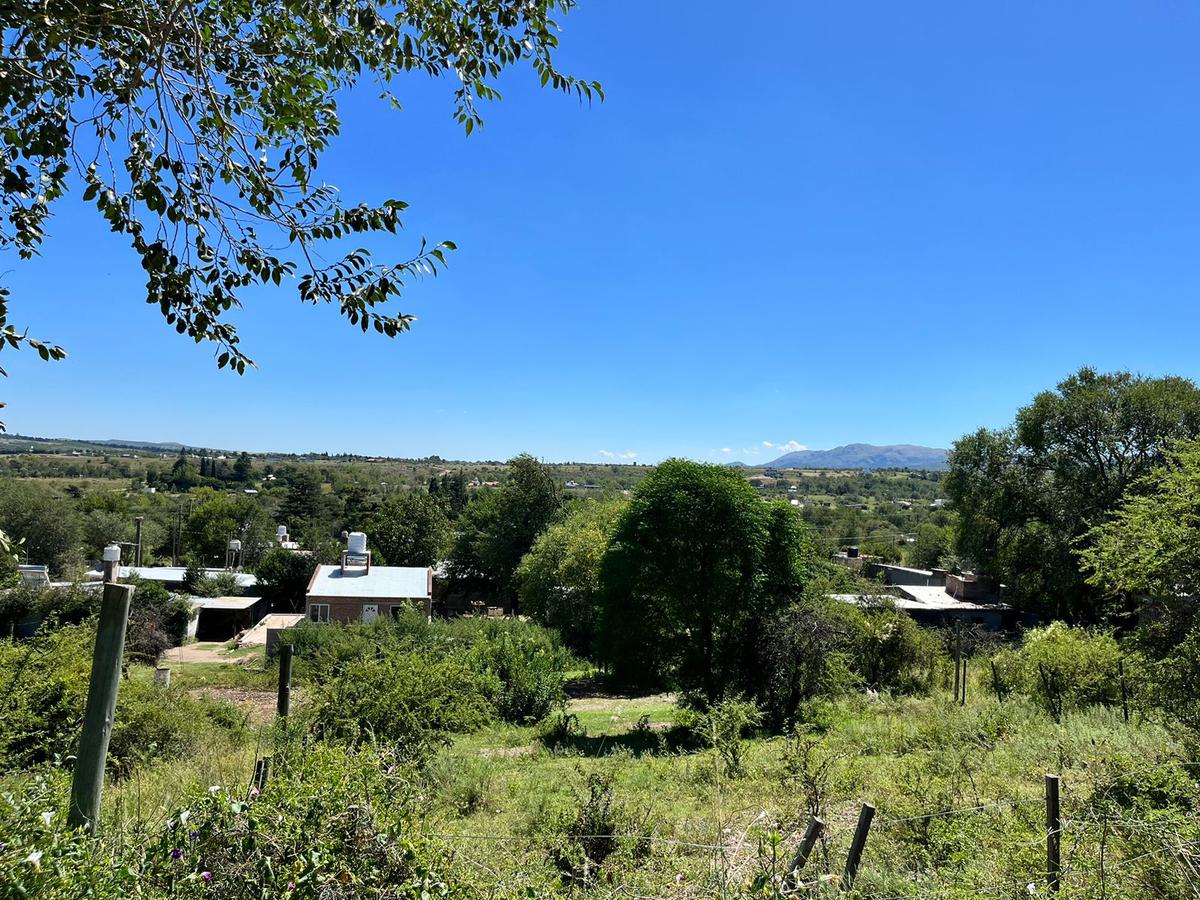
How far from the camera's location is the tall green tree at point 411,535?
4706cm

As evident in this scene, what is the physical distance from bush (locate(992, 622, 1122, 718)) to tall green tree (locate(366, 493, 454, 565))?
38.4 meters

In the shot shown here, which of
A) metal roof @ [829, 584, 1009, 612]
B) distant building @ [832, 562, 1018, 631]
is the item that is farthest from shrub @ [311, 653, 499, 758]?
metal roof @ [829, 584, 1009, 612]

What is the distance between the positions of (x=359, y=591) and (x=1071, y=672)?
26.3 meters

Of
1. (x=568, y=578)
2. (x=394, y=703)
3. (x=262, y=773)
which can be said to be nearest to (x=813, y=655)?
(x=394, y=703)

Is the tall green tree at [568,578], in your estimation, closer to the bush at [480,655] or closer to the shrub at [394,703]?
the bush at [480,655]

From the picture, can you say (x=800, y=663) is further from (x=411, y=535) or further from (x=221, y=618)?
(x=411, y=535)

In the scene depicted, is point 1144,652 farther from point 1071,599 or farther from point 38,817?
point 1071,599

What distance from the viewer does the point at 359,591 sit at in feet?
96.1

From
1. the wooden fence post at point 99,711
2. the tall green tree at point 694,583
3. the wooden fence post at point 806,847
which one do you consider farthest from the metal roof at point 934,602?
the wooden fence post at point 99,711

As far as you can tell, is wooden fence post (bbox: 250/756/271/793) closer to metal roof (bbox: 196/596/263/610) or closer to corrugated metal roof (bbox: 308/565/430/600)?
corrugated metal roof (bbox: 308/565/430/600)

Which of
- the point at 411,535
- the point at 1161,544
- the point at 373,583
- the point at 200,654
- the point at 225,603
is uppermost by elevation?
the point at 1161,544

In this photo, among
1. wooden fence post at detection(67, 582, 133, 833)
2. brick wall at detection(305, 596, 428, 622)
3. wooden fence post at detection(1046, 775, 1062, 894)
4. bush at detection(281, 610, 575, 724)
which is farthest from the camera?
brick wall at detection(305, 596, 428, 622)

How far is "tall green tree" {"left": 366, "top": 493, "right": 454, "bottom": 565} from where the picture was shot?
47.1m

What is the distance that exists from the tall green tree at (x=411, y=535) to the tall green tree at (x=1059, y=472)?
110ft
